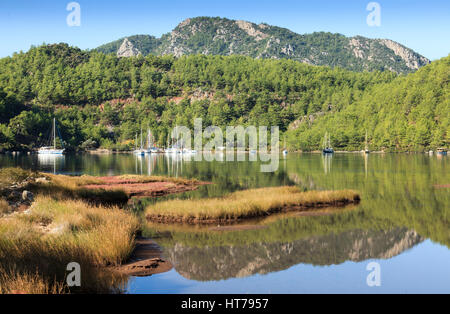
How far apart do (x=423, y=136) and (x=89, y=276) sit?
187 meters

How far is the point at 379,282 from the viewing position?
17094 millimetres

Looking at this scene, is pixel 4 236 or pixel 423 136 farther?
pixel 423 136

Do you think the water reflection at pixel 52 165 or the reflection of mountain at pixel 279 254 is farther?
the water reflection at pixel 52 165

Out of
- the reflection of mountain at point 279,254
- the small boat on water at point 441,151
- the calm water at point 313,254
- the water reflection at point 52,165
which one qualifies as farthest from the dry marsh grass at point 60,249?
the small boat on water at point 441,151

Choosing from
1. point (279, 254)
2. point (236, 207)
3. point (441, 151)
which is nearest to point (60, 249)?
point (279, 254)

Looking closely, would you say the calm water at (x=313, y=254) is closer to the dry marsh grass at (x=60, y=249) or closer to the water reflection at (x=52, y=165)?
the dry marsh grass at (x=60, y=249)

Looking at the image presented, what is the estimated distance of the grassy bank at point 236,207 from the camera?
2888cm

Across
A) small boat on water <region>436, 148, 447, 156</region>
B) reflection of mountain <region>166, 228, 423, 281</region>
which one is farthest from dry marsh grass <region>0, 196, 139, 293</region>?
small boat on water <region>436, 148, 447, 156</region>

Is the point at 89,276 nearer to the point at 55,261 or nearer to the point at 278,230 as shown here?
the point at 55,261

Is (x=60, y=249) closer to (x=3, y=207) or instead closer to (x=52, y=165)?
(x=3, y=207)

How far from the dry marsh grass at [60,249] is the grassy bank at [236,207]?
531 centimetres

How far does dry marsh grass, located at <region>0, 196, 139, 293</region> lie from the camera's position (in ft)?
45.0
